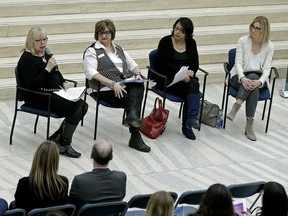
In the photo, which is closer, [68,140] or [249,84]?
[68,140]

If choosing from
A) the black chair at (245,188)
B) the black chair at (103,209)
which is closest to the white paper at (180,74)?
the black chair at (245,188)

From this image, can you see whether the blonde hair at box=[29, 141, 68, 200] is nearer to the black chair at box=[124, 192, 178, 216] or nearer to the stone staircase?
the black chair at box=[124, 192, 178, 216]

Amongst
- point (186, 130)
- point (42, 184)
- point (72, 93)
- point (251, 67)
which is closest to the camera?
point (42, 184)

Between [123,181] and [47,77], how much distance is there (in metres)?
2.23

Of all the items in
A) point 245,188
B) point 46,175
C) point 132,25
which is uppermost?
point 132,25

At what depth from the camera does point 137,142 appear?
8.98 m

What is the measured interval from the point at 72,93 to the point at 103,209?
2.47m

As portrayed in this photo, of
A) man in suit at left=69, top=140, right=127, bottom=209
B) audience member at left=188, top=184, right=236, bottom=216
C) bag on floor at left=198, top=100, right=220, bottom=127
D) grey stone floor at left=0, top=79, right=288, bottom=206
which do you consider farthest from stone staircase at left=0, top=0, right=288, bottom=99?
audience member at left=188, top=184, right=236, bottom=216

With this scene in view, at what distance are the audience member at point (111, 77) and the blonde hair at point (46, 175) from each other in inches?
97.9

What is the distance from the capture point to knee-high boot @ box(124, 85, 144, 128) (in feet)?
29.4

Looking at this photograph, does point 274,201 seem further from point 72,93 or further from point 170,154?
point 72,93

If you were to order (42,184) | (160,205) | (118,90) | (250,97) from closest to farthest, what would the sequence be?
(160,205) < (42,184) < (118,90) < (250,97)

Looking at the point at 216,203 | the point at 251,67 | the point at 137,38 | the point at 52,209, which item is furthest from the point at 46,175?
the point at 137,38

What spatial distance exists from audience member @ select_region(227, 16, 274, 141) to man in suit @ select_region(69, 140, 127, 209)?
3153 millimetres
